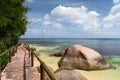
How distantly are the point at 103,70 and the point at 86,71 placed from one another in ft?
6.61

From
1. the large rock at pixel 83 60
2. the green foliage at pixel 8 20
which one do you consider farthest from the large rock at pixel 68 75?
the large rock at pixel 83 60

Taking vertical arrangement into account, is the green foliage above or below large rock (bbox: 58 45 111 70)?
above

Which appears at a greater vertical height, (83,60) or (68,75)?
(68,75)

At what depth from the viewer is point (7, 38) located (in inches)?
762

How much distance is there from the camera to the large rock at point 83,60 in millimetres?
21406

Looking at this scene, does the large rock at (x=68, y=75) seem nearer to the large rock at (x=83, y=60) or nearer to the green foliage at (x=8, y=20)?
the green foliage at (x=8, y=20)

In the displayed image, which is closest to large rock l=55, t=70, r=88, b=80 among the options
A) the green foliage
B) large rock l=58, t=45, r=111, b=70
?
the green foliage

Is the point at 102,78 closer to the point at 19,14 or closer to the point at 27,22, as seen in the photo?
the point at 19,14

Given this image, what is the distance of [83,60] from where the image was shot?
2170 centimetres

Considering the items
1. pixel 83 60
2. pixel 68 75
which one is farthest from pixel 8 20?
pixel 68 75

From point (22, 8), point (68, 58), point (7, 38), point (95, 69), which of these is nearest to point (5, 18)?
point (7, 38)

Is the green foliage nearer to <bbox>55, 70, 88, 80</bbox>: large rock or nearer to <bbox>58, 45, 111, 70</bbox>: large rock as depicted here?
<bbox>58, 45, 111, 70</bbox>: large rock

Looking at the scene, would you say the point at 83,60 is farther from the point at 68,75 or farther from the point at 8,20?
the point at 68,75

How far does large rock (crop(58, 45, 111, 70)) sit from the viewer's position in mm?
21406
